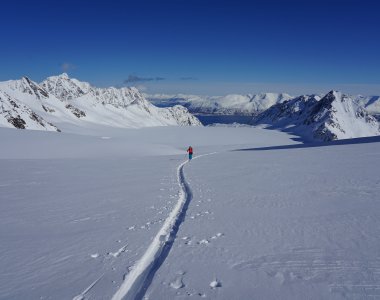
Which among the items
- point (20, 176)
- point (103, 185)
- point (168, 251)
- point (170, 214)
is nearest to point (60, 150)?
point (20, 176)

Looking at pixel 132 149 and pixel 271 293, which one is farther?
pixel 132 149

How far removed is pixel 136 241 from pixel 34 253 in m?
2.41

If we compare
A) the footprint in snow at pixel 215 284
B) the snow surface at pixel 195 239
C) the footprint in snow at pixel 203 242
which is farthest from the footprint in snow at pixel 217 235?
the footprint in snow at pixel 215 284

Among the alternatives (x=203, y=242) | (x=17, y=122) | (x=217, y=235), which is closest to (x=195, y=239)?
(x=203, y=242)

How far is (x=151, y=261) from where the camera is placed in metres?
7.03

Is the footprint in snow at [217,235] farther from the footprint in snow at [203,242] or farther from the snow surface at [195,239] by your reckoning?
the footprint in snow at [203,242]

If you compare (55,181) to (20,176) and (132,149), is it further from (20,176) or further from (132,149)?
(132,149)

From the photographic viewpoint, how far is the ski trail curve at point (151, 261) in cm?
578

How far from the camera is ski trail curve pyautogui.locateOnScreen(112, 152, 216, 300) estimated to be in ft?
19.0

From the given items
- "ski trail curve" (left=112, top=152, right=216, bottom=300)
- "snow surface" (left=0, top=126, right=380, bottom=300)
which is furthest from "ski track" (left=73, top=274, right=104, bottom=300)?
"ski trail curve" (left=112, top=152, right=216, bottom=300)

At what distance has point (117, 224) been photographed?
31.9 ft

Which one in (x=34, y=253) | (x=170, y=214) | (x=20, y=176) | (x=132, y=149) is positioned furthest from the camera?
(x=132, y=149)

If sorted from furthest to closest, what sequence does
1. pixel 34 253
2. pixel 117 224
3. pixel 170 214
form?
pixel 170 214 → pixel 117 224 → pixel 34 253

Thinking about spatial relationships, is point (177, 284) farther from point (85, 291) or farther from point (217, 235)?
point (217, 235)
